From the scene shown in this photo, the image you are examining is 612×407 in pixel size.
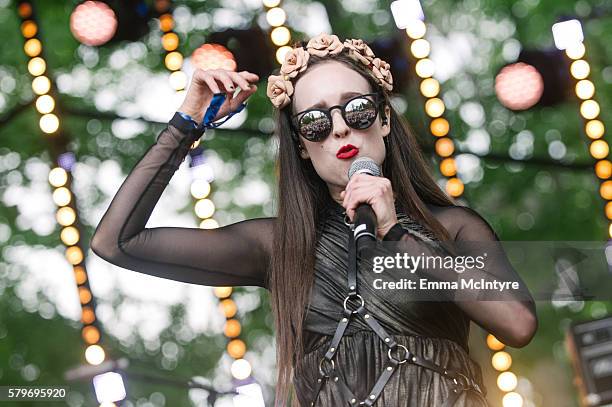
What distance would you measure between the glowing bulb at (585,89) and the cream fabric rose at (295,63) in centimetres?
202

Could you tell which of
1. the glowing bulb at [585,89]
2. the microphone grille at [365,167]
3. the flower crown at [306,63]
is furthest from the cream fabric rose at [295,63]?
the glowing bulb at [585,89]

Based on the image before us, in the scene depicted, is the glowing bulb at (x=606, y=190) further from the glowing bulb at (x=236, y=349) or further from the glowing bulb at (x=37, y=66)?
the glowing bulb at (x=37, y=66)

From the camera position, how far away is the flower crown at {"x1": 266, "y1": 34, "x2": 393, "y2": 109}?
263cm

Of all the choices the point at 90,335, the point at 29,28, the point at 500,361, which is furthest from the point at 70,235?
the point at 500,361

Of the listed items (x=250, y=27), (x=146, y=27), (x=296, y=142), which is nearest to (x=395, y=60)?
(x=250, y=27)

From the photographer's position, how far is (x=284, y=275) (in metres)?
2.47

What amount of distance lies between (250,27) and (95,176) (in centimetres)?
138

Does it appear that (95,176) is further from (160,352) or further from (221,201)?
(160,352)

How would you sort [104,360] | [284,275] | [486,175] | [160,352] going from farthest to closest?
1. [160,352]
2. [486,175]
3. [104,360]
4. [284,275]

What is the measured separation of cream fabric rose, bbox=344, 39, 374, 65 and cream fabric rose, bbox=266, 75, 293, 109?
Result: 0.18m

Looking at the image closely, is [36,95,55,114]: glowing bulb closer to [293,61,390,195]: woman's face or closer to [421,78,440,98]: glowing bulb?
[421,78,440,98]: glowing bulb

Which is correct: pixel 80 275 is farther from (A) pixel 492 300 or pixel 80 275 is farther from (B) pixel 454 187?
(A) pixel 492 300

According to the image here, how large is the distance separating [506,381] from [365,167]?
2061mm

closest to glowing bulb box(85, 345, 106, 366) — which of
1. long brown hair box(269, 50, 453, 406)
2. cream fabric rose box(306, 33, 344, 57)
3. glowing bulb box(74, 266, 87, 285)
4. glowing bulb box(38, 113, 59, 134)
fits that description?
glowing bulb box(74, 266, 87, 285)
